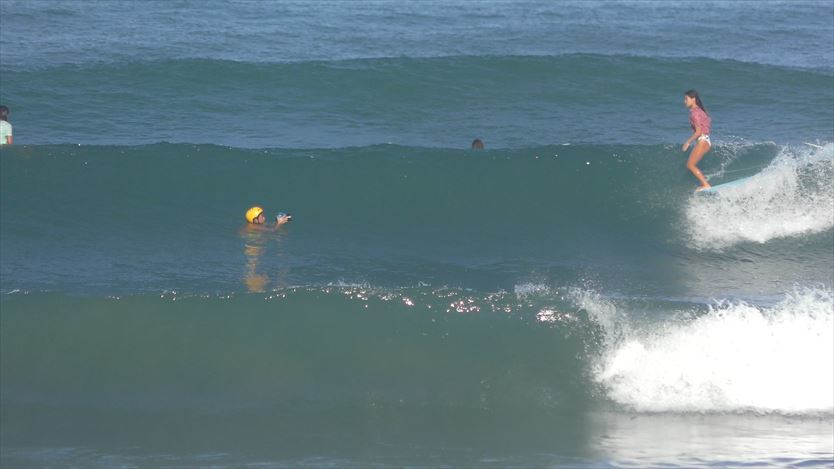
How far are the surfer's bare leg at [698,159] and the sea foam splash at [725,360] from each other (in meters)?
3.69

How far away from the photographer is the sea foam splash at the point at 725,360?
9.48m

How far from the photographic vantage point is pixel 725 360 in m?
9.78

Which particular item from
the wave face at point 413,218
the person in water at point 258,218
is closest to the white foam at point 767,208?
the wave face at point 413,218

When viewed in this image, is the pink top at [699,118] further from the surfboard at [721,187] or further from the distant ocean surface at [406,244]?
the distant ocean surface at [406,244]

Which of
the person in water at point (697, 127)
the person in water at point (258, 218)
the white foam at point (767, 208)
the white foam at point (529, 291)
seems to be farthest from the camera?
the white foam at point (767, 208)

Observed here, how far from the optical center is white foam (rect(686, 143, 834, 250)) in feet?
44.6

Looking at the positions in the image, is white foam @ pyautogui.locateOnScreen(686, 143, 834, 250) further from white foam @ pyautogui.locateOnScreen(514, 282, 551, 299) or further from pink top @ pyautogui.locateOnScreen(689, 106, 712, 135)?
white foam @ pyautogui.locateOnScreen(514, 282, 551, 299)

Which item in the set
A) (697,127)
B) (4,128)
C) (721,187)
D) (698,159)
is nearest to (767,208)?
(721,187)

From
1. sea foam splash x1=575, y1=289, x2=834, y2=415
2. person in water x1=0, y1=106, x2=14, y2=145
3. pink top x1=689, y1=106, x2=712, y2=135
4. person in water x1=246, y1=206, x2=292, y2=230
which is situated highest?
person in water x1=0, y1=106, x2=14, y2=145

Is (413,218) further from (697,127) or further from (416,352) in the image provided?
(416,352)

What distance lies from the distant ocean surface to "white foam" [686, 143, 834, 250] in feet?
0.15

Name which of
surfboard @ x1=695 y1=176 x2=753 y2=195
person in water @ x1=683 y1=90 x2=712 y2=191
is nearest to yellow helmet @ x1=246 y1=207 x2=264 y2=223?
person in water @ x1=683 y1=90 x2=712 y2=191

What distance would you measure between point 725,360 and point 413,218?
17.8 feet

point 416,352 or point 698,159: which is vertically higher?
point 698,159
